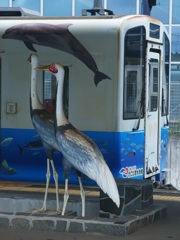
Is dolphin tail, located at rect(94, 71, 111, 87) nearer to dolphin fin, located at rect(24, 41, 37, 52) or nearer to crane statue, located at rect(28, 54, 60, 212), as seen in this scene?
dolphin fin, located at rect(24, 41, 37, 52)

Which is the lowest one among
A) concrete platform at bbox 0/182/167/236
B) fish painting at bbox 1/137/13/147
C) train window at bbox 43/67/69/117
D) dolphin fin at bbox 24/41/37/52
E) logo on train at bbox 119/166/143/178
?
concrete platform at bbox 0/182/167/236

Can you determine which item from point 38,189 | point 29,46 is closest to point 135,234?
point 38,189

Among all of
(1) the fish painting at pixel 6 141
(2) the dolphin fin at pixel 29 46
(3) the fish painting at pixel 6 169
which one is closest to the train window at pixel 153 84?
(2) the dolphin fin at pixel 29 46

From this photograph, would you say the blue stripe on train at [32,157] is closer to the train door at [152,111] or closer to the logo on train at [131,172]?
the logo on train at [131,172]

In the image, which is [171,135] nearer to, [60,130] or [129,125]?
[129,125]

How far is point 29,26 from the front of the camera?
12.3 meters

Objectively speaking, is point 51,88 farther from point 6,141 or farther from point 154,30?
point 154,30

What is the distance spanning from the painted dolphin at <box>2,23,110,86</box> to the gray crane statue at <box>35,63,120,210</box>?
2.87 m

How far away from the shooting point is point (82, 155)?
29.2 ft

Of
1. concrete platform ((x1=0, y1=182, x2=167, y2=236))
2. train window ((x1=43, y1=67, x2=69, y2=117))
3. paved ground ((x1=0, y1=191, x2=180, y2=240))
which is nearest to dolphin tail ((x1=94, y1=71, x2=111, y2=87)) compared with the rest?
train window ((x1=43, y1=67, x2=69, y2=117))

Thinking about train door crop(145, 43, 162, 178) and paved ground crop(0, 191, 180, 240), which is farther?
train door crop(145, 43, 162, 178)

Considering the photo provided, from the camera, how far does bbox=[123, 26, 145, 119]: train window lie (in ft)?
39.4

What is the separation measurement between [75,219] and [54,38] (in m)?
4.28

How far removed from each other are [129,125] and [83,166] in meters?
3.29
